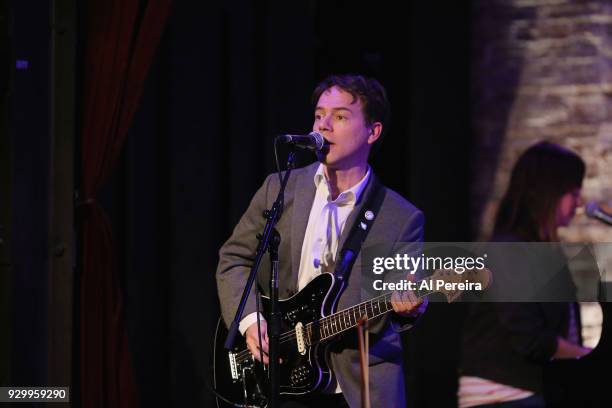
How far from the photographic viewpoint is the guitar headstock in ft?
8.89

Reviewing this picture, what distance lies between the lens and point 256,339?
10.1ft

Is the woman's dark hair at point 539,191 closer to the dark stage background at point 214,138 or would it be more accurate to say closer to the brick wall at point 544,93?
the brick wall at point 544,93

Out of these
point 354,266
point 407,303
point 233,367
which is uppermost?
point 354,266

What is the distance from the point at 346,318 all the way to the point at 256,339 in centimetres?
35

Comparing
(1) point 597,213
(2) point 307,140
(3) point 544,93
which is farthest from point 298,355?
(3) point 544,93

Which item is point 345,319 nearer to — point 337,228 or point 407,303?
point 407,303

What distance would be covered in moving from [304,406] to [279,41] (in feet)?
6.41

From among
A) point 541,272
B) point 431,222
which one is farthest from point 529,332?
point 431,222

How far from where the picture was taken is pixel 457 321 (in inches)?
159

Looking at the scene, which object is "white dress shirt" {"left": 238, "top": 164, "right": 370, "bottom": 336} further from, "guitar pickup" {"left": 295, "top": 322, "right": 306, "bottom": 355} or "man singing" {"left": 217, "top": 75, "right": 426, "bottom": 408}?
"guitar pickup" {"left": 295, "top": 322, "right": 306, "bottom": 355}

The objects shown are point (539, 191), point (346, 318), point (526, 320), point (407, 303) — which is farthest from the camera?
point (539, 191)

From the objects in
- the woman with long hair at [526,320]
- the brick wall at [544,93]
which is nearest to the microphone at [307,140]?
the woman with long hair at [526,320]

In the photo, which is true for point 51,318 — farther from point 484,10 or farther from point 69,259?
point 484,10

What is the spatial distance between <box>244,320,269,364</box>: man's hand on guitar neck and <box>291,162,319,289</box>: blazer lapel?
206 mm
